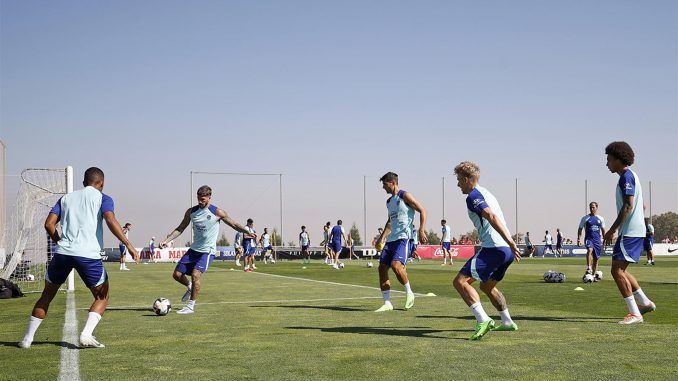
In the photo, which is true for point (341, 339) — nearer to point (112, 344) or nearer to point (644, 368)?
point (112, 344)

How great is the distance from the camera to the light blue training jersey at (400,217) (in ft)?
41.0

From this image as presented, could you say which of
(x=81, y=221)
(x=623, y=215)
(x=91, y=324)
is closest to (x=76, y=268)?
(x=81, y=221)

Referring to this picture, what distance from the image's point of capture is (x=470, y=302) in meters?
8.55

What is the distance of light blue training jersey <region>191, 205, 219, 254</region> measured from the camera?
41.9ft

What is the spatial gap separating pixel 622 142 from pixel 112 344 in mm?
6820

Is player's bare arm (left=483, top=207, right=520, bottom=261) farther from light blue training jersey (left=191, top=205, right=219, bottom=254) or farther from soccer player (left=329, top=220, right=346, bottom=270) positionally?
soccer player (left=329, top=220, right=346, bottom=270)

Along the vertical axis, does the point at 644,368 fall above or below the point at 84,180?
below

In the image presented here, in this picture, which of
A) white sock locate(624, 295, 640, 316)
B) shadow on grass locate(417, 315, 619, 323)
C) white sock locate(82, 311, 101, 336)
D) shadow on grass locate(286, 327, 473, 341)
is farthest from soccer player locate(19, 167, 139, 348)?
white sock locate(624, 295, 640, 316)

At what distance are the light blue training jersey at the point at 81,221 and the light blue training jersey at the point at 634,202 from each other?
20.7ft

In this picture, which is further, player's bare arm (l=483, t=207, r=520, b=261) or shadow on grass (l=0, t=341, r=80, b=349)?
shadow on grass (l=0, t=341, r=80, b=349)

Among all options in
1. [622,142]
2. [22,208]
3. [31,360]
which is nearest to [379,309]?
[622,142]

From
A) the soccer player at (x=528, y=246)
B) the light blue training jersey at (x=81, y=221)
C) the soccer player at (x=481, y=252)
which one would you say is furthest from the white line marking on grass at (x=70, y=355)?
the soccer player at (x=528, y=246)

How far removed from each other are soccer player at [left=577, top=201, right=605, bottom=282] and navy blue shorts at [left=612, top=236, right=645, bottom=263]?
1039cm

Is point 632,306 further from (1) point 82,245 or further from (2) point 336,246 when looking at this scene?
(2) point 336,246
